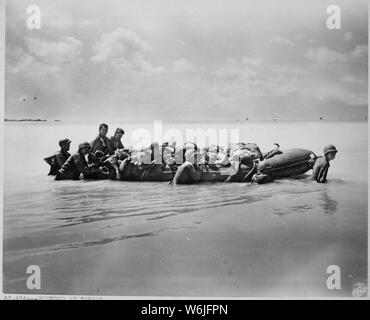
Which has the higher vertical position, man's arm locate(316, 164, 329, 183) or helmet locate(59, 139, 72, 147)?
helmet locate(59, 139, 72, 147)

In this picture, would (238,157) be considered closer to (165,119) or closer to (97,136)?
(165,119)

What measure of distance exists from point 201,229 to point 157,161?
0.59 meters

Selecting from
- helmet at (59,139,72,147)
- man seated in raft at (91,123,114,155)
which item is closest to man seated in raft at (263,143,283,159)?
man seated in raft at (91,123,114,155)

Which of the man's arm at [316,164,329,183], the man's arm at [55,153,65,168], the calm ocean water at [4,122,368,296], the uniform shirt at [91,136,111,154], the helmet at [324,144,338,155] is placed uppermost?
A: the uniform shirt at [91,136,111,154]

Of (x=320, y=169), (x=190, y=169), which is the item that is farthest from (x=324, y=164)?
(x=190, y=169)

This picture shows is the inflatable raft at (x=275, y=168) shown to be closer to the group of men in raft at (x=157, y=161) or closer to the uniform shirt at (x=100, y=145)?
the group of men in raft at (x=157, y=161)

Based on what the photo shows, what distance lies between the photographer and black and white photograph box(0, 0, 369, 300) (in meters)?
3.25

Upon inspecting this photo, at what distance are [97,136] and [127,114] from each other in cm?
28

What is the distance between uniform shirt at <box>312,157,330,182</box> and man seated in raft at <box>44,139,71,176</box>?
183 cm

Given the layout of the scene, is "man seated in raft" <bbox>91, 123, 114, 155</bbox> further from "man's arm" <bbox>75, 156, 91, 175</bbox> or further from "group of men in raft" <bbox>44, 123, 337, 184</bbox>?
"man's arm" <bbox>75, 156, 91, 175</bbox>

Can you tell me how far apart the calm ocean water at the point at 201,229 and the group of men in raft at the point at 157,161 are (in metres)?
0.06

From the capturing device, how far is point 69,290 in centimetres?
329

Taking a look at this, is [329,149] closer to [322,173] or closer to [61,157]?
[322,173]

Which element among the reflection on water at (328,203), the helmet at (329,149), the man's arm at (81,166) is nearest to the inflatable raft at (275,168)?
the helmet at (329,149)
